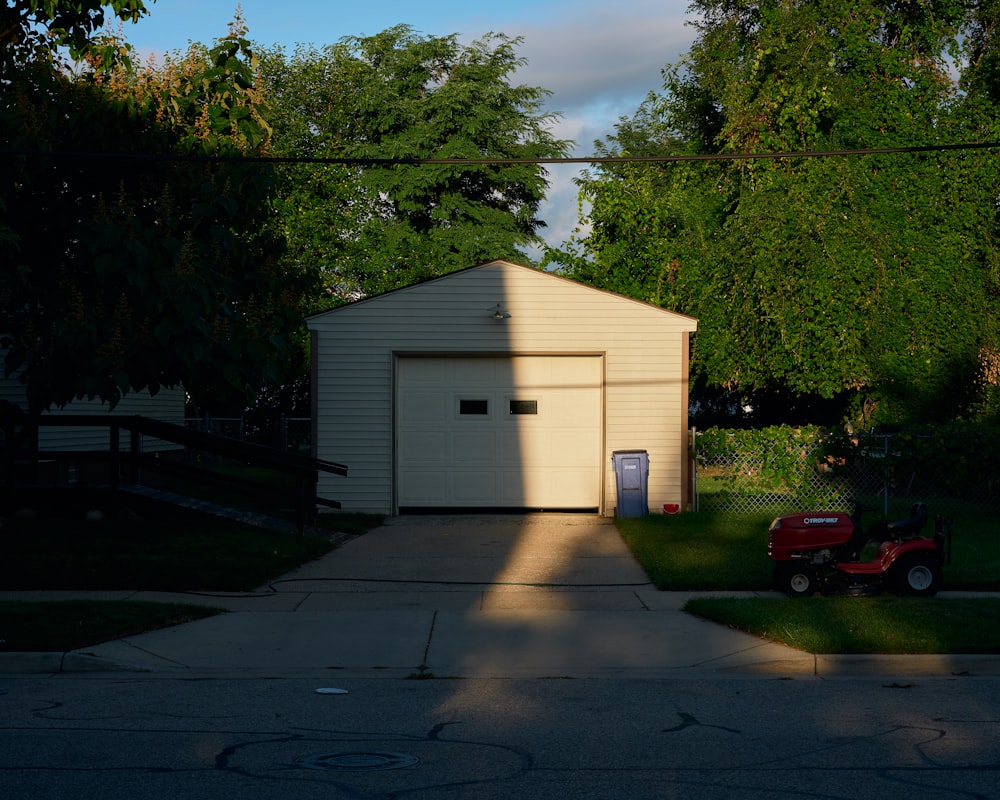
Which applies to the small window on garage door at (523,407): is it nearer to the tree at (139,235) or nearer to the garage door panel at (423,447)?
the garage door panel at (423,447)

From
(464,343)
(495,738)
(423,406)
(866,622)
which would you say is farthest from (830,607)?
(423,406)

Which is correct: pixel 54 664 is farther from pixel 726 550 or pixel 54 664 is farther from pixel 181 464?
pixel 726 550

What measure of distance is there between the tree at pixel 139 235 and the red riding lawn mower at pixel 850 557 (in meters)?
6.10

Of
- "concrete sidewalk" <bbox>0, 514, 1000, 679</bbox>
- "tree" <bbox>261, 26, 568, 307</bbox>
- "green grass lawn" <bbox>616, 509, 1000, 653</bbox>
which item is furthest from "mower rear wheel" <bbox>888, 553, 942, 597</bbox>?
"tree" <bbox>261, 26, 568, 307</bbox>

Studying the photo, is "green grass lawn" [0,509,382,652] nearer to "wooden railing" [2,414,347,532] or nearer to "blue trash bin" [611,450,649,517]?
"wooden railing" [2,414,347,532]

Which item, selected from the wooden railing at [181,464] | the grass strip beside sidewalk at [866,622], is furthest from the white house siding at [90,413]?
the grass strip beside sidewalk at [866,622]

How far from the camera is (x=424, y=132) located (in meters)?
47.9

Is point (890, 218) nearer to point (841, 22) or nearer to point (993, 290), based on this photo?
point (993, 290)

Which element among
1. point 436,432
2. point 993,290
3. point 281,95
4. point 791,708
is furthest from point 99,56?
point 281,95

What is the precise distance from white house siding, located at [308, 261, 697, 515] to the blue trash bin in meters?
0.53

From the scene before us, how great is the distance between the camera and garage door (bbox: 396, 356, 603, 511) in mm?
21188

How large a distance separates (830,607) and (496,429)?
10474 millimetres

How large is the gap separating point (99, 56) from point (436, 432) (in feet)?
29.0

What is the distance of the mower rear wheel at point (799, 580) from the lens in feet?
41.0
